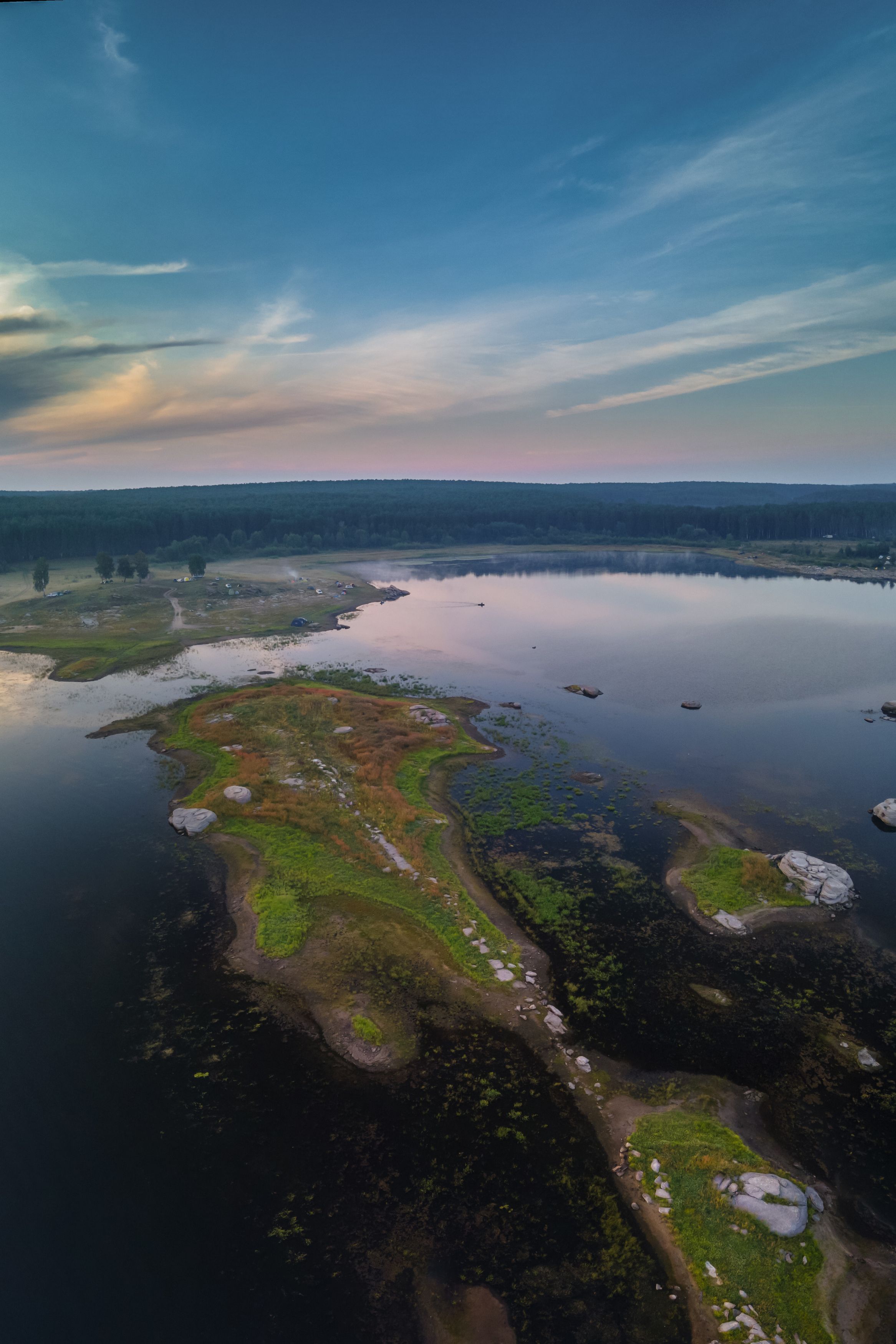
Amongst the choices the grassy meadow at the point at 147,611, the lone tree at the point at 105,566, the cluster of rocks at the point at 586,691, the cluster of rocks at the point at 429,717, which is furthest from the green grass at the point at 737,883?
the lone tree at the point at 105,566

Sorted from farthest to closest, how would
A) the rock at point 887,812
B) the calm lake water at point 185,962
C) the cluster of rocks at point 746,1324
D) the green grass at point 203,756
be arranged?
1. the green grass at point 203,756
2. the rock at point 887,812
3. the calm lake water at point 185,962
4. the cluster of rocks at point 746,1324

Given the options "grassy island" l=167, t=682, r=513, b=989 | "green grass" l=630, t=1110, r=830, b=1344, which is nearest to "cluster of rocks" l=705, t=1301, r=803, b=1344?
"green grass" l=630, t=1110, r=830, b=1344

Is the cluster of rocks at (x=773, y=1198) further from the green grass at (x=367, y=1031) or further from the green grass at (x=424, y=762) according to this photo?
the green grass at (x=424, y=762)

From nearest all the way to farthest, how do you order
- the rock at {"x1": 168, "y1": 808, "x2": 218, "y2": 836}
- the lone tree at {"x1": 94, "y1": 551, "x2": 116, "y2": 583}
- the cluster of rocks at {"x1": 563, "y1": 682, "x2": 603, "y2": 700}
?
the rock at {"x1": 168, "y1": 808, "x2": 218, "y2": 836}, the cluster of rocks at {"x1": 563, "y1": 682, "x2": 603, "y2": 700}, the lone tree at {"x1": 94, "y1": 551, "x2": 116, "y2": 583}

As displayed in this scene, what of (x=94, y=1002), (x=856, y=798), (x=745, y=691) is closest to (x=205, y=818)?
(x=94, y=1002)

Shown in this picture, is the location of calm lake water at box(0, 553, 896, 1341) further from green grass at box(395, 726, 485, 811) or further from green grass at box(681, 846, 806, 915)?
green grass at box(395, 726, 485, 811)

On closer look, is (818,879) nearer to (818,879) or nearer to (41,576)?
(818,879)
